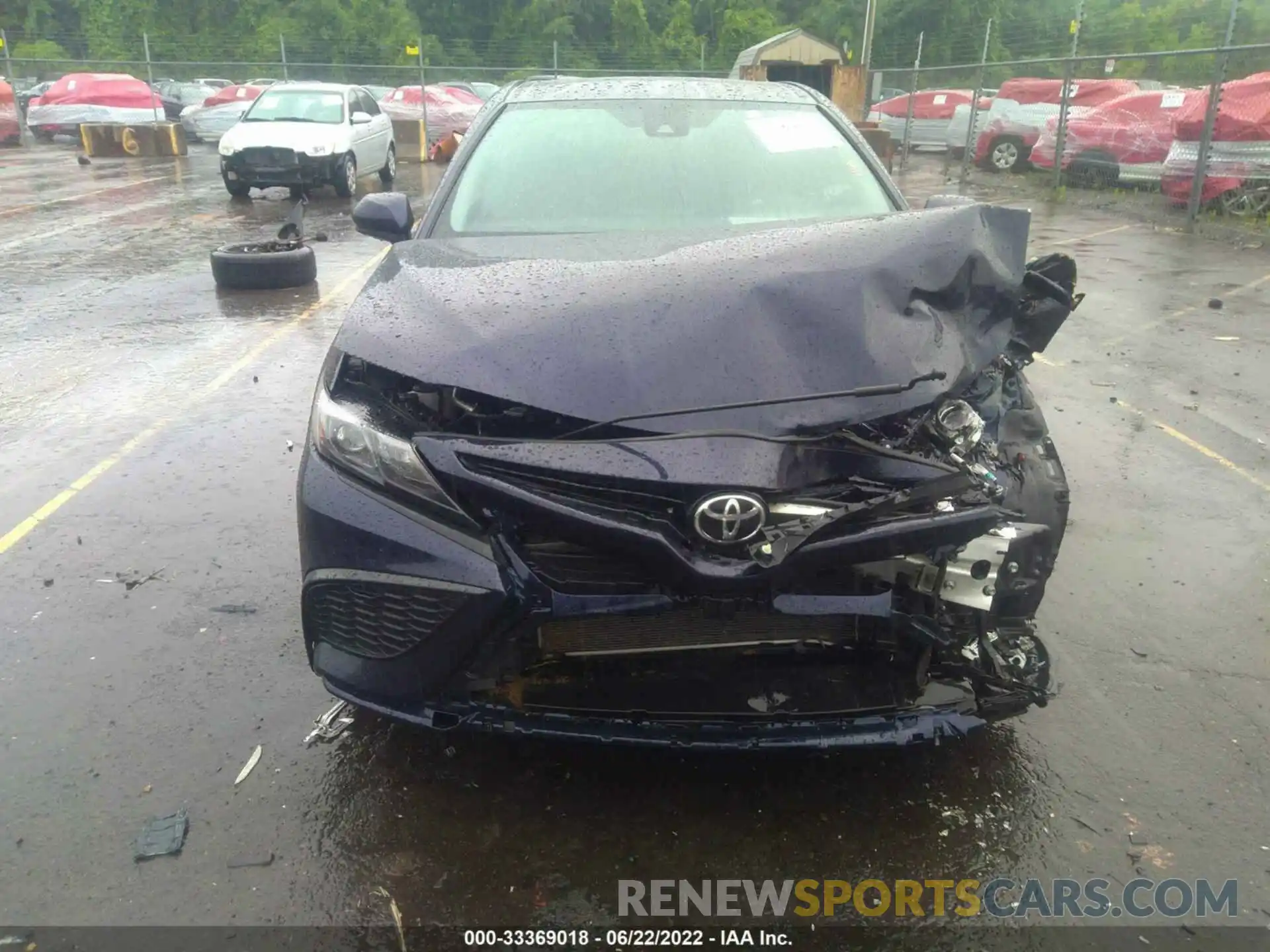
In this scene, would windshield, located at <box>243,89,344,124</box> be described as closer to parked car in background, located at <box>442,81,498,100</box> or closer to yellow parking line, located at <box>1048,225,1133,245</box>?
yellow parking line, located at <box>1048,225,1133,245</box>

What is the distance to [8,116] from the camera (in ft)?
76.7

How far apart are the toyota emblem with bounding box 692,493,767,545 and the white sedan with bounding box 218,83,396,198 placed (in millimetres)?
13769

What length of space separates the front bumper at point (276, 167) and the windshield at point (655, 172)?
442 inches

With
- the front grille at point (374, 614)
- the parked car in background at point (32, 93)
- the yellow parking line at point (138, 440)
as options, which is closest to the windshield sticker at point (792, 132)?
the front grille at point (374, 614)

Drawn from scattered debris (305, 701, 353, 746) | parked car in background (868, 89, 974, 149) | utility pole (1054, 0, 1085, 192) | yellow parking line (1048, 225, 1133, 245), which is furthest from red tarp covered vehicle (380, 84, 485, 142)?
scattered debris (305, 701, 353, 746)

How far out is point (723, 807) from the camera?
102 inches

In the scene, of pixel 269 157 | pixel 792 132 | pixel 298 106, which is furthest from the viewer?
pixel 298 106

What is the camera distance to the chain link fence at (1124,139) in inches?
475

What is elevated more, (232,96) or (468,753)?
(232,96)

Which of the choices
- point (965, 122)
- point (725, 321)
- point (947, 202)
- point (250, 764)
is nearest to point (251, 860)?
point (250, 764)

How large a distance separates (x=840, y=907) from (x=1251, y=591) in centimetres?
240

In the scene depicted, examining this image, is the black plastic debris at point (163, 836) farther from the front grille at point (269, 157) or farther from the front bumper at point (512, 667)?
the front grille at point (269, 157)

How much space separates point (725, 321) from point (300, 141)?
13.6 meters

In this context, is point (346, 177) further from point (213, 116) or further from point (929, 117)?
point (929, 117)
